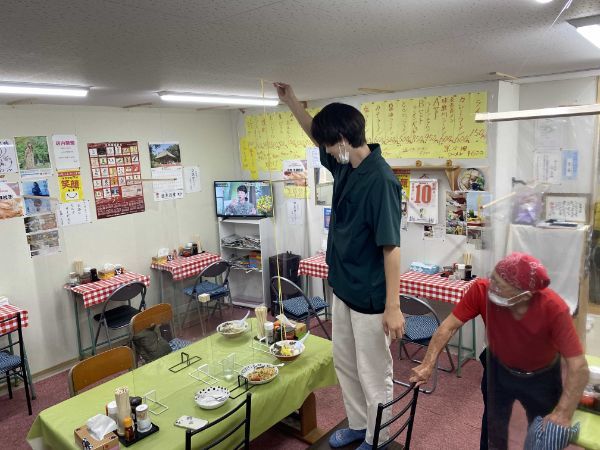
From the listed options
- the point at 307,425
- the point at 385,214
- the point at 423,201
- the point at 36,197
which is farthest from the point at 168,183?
the point at 385,214

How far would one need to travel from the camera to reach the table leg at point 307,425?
2982 millimetres

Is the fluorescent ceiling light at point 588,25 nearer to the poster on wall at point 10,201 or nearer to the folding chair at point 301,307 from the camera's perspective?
the folding chair at point 301,307

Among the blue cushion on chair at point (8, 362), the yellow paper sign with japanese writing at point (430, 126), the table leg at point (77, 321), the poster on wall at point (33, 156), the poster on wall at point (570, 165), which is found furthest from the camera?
the table leg at point (77, 321)

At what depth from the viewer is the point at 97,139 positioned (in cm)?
459

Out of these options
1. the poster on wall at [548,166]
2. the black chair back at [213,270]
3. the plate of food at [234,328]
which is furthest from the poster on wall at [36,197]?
the poster on wall at [548,166]

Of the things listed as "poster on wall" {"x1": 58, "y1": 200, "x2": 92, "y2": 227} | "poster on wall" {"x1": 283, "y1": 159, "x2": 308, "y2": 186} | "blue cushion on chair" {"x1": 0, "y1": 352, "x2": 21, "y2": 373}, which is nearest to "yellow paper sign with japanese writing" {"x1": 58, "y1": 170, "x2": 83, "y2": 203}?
"poster on wall" {"x1": 58, "y1": 200, "x2": 92, "y2": 227}

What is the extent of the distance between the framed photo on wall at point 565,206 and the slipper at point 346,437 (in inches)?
52.4

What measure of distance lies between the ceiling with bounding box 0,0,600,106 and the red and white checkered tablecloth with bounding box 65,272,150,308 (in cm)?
Answer: 184

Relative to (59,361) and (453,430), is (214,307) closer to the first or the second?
(59,361)

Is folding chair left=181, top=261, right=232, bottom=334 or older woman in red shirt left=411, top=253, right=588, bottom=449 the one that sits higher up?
older woman in red shirt left=411, top=253, right=588, bottom=449

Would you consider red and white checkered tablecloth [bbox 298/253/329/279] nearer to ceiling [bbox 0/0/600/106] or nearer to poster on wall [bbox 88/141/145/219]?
poster on wall [bbox 88/141/145/219]

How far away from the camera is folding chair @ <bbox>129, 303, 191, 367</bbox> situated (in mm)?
3262

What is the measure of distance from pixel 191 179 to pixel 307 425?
3286 mm

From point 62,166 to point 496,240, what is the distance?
13.4 feet
